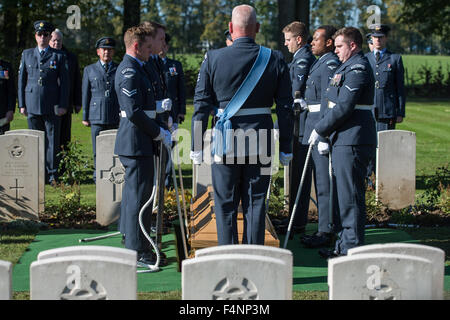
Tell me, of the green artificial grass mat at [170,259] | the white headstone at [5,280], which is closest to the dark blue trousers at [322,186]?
the green artificial grass mat at [170,259]

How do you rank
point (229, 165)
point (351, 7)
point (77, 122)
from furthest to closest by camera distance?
1. point (351, 7)
2. point (77, 122)
3. point (229, 165)

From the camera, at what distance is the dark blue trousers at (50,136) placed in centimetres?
1123

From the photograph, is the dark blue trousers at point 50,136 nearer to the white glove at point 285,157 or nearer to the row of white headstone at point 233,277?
the white glove at point 285,157

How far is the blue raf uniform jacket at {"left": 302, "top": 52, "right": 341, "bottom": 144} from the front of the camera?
25.5 feet

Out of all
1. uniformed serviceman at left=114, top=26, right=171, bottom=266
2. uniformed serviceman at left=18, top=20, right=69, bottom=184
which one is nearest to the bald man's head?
uniformed serviceman at left=114, top=26, right=171, bottom=266

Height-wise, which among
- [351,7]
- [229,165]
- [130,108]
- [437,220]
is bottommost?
[437,220]

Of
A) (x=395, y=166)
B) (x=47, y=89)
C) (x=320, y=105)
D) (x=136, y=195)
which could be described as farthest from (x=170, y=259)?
(x=47, y=89)

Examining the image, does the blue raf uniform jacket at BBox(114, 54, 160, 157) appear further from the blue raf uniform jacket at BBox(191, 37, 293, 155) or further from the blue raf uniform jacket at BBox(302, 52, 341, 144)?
the blue raf uniform jacket at BBox(302, 52, 341, 144)

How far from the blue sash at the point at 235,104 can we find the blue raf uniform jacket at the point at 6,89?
5498 mm

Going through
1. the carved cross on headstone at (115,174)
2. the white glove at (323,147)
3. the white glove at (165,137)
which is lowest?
the carved cross on headstone at (115,174)

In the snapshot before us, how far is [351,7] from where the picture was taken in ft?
336
